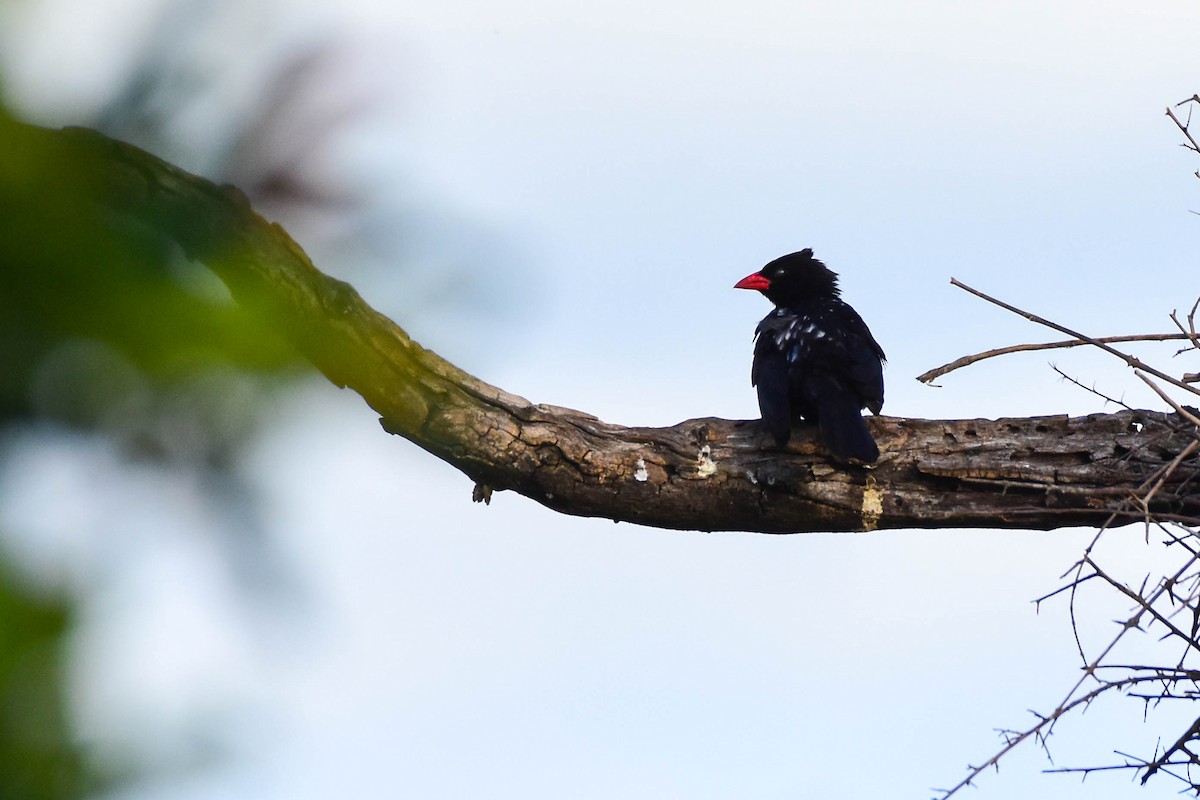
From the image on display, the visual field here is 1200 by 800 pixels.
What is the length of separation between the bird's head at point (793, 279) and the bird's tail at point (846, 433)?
208cm

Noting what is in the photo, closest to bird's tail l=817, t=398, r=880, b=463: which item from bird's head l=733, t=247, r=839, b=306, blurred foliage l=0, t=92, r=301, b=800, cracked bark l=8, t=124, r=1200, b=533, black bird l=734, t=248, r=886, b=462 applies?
black bird l=734, t=248, r=886, b=462

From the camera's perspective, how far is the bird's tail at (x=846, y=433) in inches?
149

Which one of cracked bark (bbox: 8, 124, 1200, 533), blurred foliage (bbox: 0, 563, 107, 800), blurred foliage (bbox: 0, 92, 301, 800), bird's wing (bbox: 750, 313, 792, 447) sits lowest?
blurred foliage (bbox: 0, 563, 107, 800)

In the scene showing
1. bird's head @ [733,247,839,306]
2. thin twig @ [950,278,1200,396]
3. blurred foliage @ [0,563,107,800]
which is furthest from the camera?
bird's head @ [733,247,839,306]

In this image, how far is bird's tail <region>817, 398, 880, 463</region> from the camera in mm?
3791

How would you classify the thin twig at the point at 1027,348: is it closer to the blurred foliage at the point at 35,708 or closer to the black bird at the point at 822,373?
the black bird at the point at 822,373

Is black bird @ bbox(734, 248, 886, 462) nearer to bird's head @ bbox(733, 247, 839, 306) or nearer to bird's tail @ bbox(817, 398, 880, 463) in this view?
bird's tail @ bbox(817, 398, 880, 463)

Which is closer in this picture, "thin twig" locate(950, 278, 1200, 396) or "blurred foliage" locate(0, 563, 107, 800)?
"blurred foliage" locate(0, 563, 107, 800)

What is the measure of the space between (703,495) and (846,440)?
535 millimetres

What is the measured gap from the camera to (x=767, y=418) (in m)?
3.99

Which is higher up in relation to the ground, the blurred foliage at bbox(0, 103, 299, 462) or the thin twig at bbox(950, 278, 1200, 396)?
the thin twig at bbox(950, 278, 1200, 396)

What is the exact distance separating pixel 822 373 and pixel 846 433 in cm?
44

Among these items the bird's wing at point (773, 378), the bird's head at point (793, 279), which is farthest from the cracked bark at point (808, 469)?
the bird's head at point (793, 279)

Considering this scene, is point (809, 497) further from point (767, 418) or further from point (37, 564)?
point (37, 564)
